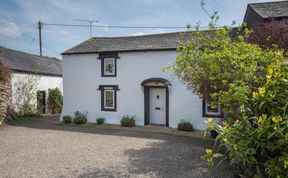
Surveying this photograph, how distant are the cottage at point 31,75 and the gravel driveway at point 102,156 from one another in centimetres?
672

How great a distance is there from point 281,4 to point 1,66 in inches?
676

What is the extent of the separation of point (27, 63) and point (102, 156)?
15.3 metres

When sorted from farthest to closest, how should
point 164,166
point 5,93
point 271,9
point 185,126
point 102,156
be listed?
point 5,93 → point 185,126 → point 271,9 → point 102,156 → point 164,166

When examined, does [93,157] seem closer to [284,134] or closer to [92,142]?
[92,142]

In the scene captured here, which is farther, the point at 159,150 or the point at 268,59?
the point at 159,150

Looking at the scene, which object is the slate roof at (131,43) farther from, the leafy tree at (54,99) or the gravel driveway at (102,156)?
the leafy tree at (54,99)

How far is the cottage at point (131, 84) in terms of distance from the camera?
12172 millimetres

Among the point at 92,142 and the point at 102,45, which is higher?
the point at 102,45

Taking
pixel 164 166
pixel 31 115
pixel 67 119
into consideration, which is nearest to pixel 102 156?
pixel 164 166

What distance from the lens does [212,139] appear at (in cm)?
969

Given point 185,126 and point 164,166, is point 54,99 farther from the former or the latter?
point 164,166

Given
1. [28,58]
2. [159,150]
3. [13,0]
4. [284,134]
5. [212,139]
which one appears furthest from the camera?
[28,58]

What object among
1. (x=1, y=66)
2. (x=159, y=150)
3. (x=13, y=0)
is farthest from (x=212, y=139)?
(x=1, y=66)

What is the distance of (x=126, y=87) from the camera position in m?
13.3
